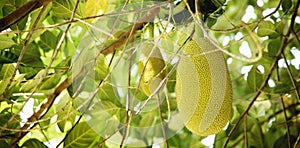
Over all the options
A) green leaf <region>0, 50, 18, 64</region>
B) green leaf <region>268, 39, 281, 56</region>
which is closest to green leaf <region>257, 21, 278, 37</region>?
green leaf <region>268, 39, 281, 56</region>

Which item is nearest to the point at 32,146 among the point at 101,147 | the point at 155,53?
the point at 101,147

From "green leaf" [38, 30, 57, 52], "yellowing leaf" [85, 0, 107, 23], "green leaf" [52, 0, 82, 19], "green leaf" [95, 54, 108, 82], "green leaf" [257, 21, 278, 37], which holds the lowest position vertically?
"green leaf" [257, 21, 278, 37]

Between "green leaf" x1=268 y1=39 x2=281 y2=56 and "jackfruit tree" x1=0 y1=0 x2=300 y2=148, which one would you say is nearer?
"jackfruit tree" x1=0 y1=0 x2=300 y2=148

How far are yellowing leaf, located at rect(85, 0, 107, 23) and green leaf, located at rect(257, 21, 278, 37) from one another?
0.23m

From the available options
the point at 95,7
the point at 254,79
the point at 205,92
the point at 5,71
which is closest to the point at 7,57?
the point at 5,71

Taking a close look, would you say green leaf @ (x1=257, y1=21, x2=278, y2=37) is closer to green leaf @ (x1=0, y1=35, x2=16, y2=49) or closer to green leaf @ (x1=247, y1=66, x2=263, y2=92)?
green leaf @ (x1=247, y1=66, x2=263, y2=92)

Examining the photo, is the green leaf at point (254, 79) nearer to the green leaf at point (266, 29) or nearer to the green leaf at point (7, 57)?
the green leaf at point (266, 29)

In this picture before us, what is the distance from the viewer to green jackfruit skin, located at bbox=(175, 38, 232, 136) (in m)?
0.59

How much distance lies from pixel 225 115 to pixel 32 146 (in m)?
0.26

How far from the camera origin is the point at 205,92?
59cm

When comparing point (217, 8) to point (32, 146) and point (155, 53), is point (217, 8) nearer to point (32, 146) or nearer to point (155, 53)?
point (155, 53)

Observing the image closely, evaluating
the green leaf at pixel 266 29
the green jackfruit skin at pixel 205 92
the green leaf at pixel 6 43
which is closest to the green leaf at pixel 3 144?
the green leaf at pixel 6 43

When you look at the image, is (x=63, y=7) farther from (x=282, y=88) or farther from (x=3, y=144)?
(x=282, y=88)

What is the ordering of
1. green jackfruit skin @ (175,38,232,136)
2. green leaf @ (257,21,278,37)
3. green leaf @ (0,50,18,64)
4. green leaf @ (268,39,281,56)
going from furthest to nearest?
green leaf @ (268,39,281,56) → green leaf @ (257,21,278,37) → green leaf @ (0,50,18,64) → green jackfruit skin @ (175,38,232,136)
